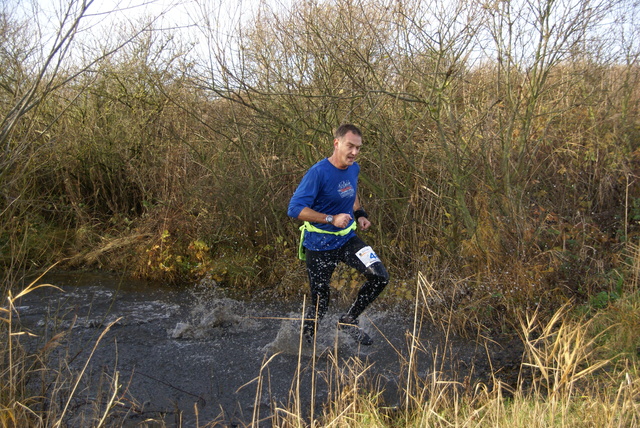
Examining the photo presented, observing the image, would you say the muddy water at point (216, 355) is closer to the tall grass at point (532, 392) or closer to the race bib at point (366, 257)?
the tall grass at point (532, 392)

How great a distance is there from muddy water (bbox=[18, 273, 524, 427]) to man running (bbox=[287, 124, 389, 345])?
1.40ft

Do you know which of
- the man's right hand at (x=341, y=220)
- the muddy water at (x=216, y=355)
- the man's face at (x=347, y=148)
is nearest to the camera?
the muddy water at (x=216, y=355)

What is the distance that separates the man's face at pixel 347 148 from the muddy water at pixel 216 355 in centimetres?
139

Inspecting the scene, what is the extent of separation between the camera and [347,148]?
486cm

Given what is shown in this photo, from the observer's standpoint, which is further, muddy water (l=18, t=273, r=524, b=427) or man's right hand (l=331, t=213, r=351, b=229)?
man's right hand (l=331, t=213, r=351, b=229)

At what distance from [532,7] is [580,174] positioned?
259 cm

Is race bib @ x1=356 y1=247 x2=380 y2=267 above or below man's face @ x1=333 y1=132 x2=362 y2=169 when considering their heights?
below

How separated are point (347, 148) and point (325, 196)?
44cm

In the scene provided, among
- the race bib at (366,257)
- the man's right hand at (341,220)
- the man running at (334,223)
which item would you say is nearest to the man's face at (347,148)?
the man running at (334,223)

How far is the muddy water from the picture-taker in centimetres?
435

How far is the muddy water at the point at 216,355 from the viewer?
4348 mm

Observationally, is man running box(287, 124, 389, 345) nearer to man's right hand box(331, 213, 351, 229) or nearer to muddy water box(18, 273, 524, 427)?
man's right hand box(331, 213, 351, 229)

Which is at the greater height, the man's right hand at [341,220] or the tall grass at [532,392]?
the man's right hand at [341,220]

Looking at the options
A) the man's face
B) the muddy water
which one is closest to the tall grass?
the muddy water
